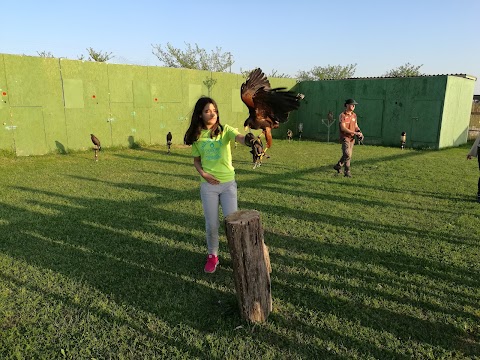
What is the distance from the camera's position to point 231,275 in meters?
4.07

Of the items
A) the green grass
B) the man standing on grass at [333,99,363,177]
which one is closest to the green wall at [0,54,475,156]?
the green grass

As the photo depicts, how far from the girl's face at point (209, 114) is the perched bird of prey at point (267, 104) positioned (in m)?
0.36

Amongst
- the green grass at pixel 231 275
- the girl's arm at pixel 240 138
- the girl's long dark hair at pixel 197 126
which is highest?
the girl's long dark hair at pixel 197 126

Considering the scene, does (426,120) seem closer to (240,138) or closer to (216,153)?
(216,153)

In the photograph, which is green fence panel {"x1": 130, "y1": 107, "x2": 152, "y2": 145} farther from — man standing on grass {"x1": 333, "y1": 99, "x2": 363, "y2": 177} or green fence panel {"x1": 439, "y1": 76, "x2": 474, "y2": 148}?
green fence panel {"x1": 439, "y1": 76, "x2": 474, "y2": 148}

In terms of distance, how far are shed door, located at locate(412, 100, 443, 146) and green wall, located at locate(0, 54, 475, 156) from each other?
4 cm

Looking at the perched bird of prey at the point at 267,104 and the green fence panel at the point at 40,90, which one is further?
the green fence panel at the point at 40,90

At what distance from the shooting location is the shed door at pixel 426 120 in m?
17.0

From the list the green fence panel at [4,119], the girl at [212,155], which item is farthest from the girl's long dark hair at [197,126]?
the green fence panel at [4,119]

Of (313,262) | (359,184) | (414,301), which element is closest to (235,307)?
(313,262)

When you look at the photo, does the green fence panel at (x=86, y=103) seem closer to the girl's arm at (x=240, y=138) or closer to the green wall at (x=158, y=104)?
the green wall at (x=158, y=104)

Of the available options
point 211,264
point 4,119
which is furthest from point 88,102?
point 211,264

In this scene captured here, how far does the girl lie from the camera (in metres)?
3.81

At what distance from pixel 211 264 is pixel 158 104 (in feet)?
44.1
